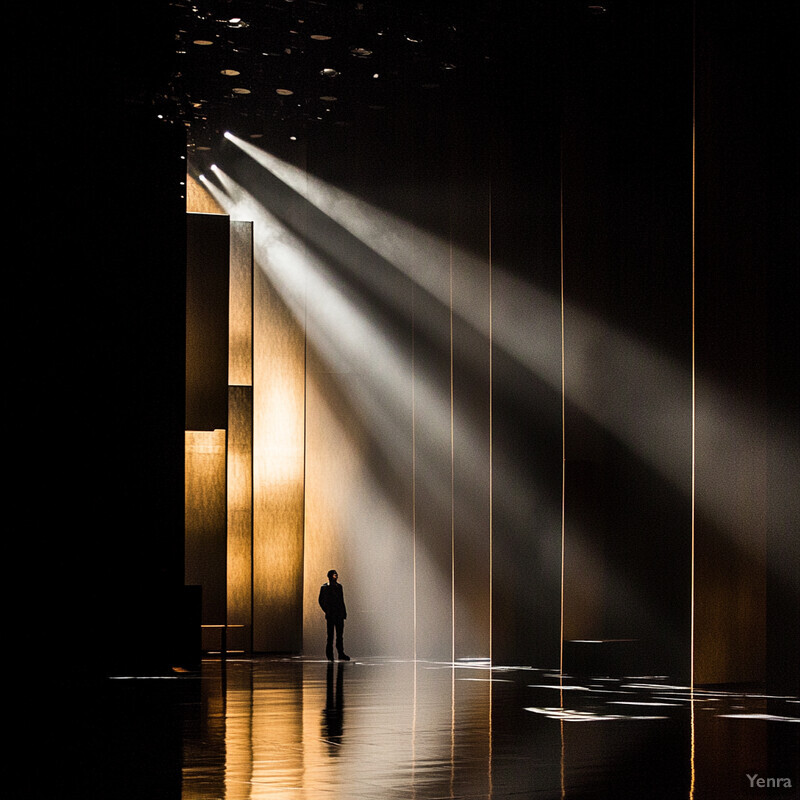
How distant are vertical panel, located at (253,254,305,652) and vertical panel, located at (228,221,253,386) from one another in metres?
0.11

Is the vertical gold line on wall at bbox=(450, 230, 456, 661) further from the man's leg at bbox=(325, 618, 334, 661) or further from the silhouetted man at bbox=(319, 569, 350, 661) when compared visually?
the man's leg at bbox=(325, 618, 334, 661)

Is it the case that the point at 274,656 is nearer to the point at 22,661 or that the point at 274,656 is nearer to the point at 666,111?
the point at 22,661

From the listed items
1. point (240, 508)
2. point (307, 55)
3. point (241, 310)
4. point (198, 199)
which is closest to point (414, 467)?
point (240, 508)

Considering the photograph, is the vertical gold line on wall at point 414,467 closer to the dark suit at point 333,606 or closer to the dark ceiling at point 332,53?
the dark suit at point 333,606

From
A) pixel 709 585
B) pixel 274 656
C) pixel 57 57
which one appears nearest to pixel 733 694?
pixel 709 585

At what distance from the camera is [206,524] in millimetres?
16219

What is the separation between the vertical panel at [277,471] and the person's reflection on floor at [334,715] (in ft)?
13.6

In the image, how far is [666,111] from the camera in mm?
11992

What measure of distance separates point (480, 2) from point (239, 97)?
4201 millimetres

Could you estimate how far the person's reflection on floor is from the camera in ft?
23.7

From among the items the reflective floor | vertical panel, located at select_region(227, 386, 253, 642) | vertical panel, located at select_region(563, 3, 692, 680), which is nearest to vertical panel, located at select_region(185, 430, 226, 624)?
vertical panel, located at select_region(227, 386, 253, 642)

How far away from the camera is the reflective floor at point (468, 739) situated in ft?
18.6

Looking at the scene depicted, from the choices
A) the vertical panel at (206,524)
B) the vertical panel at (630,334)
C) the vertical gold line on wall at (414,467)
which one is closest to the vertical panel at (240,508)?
the vertical panel at (206,524)

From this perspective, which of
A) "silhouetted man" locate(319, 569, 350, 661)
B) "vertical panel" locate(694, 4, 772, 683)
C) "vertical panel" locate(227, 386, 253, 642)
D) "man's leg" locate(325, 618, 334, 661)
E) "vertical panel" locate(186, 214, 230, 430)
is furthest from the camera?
"vertical panel" locate(227, 386, 253, 642)
